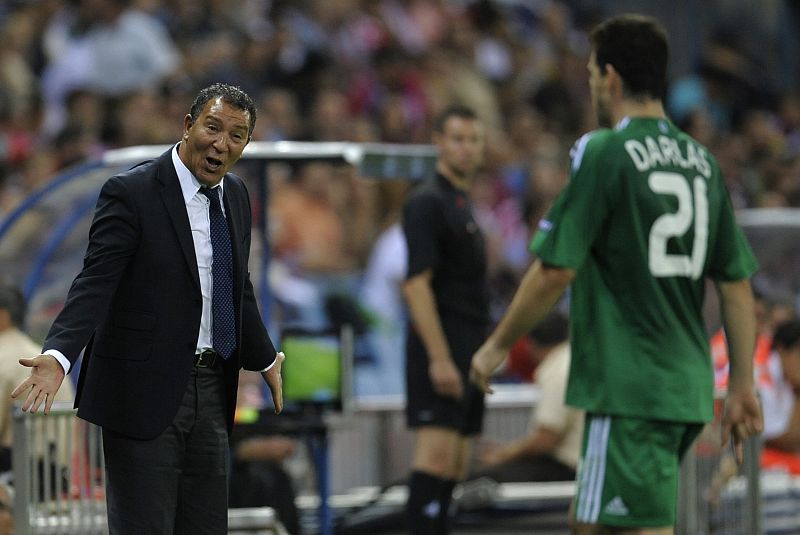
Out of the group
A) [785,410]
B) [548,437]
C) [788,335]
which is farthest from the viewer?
[785,410]

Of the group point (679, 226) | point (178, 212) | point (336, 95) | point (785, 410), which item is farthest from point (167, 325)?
point (336, 95)

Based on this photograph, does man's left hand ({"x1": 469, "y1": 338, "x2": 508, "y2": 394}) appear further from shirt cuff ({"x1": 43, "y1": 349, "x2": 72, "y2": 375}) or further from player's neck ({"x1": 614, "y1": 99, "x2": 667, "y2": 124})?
shirt cuff ({"x1": 43, "y1": 349, "x2": 72, "y2": 375})

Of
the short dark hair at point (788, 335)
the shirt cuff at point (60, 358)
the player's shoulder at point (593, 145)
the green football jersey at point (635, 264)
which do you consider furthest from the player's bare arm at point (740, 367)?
the short dark hair at point (788, 335)

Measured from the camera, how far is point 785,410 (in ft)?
34.3

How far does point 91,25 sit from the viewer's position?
46.4ft

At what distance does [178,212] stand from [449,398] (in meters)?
2.97

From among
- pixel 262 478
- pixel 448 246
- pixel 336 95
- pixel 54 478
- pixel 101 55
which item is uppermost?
pixel 101 55

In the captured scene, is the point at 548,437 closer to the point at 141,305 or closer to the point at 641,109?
the point at 641,109

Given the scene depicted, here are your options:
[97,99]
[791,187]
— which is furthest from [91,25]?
[791,187]

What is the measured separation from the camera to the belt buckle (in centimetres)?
537

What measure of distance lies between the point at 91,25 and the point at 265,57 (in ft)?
6.44

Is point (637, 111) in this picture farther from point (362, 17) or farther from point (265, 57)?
point (362, 17)

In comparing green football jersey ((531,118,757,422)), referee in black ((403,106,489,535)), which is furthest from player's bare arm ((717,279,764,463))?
referee in black ((403,106,489,535))

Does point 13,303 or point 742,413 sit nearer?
point 742,413
